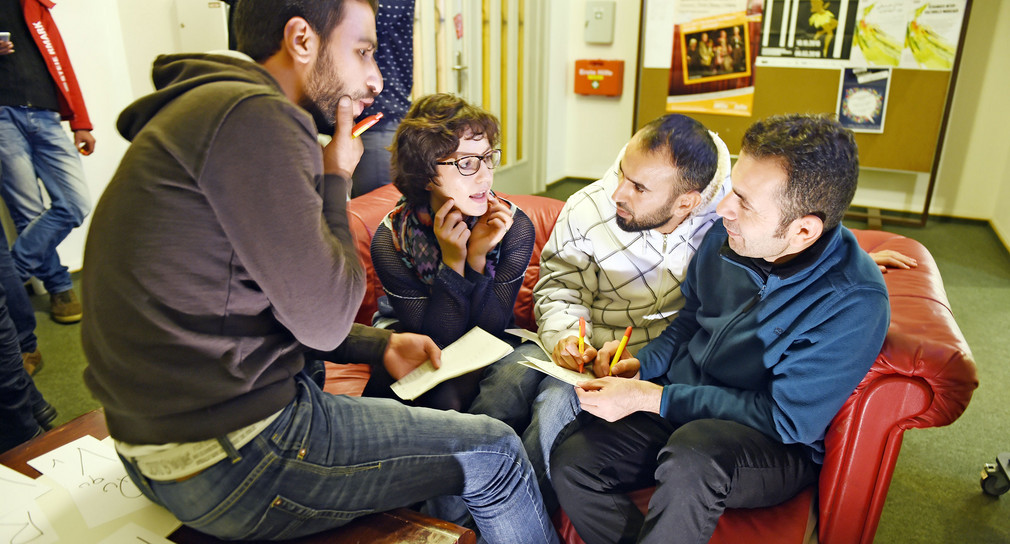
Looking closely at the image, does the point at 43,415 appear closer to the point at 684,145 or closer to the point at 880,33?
the point at 684,145

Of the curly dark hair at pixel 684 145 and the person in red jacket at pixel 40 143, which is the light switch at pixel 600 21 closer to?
the person in red jacket at pixel 40 143

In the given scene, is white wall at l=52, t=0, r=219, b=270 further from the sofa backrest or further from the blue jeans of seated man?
the blue jeans of seated man

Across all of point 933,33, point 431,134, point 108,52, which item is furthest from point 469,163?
point 933,33

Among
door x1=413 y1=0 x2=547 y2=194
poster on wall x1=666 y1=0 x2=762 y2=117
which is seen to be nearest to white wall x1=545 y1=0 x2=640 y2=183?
door x1=413 y1=0 x2=547 y2=194

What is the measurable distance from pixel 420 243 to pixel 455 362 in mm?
389

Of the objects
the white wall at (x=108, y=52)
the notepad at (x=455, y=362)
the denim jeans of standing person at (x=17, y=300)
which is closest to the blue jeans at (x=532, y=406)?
the notepad at (x=455, y=362)

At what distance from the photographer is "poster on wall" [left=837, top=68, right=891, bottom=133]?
14.5 feet

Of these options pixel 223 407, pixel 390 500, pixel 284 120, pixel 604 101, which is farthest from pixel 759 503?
pixel 604 101

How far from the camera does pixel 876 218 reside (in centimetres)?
457

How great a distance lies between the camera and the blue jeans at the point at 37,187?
2799 mm

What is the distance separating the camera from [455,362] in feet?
5.10

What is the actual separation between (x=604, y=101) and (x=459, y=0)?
1884 mm

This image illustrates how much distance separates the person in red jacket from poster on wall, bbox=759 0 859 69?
4348 millimetres

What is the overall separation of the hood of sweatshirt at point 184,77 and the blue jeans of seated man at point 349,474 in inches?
19.6
